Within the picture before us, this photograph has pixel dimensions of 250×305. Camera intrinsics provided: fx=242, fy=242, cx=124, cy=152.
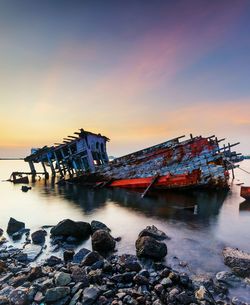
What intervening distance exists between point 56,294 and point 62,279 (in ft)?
1.93

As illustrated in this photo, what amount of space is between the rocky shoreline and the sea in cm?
54

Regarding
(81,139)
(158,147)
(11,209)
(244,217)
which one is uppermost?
(81,139)

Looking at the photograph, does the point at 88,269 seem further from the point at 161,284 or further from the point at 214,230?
the point at 214,230

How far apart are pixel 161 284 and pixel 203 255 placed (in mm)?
3636

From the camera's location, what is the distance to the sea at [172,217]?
956 cm

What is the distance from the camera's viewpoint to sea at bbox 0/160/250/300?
31.4 ft

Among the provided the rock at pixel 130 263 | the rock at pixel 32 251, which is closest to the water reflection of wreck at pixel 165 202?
the rock at pixel 130 263

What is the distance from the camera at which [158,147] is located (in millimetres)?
25469

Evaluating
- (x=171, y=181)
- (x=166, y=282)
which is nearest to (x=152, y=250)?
(x=166, y=282)

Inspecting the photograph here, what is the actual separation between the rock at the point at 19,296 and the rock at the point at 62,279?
2.56 ft

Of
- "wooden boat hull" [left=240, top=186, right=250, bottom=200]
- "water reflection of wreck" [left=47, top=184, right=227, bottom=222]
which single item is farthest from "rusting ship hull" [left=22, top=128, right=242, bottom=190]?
"wooden boat hull" [left=240, top=186, right=250, bottom=200]

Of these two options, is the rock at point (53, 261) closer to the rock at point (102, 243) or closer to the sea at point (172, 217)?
the sea at point (172, 217)

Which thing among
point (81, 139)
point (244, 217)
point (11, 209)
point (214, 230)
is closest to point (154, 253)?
point (214, 230)

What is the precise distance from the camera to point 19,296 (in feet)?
19.2
